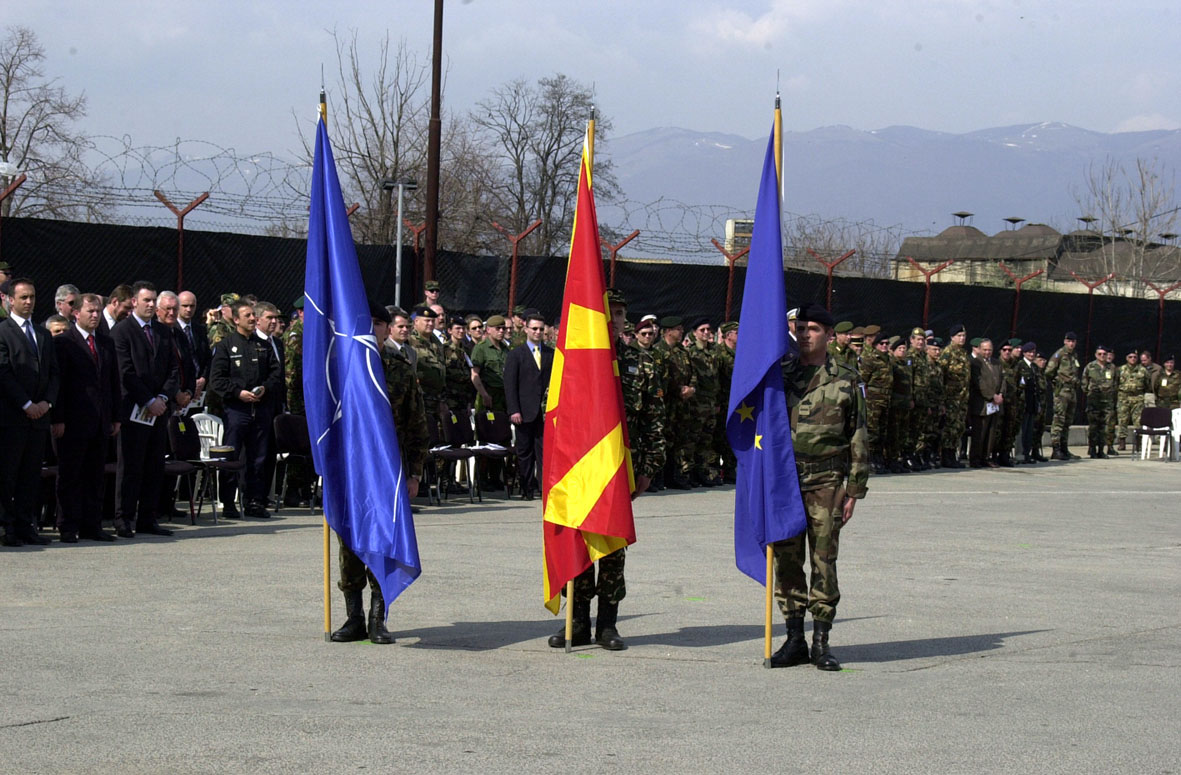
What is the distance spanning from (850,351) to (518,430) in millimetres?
5725

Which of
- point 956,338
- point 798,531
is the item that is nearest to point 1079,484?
point 956,338

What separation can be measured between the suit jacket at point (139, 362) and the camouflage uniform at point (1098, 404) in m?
21.1

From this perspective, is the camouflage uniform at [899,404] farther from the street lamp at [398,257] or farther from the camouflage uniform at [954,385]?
the street lamp at [398,257]

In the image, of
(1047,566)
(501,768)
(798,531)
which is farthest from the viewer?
(1047,566)

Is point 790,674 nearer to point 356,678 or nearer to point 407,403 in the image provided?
point 356,678

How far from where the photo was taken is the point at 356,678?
23.5 ft

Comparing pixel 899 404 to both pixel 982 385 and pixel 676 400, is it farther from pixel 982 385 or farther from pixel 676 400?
pixel 676 400

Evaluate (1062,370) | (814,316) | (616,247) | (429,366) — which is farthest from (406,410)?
(1062,370)

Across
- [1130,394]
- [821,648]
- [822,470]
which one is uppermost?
[822,470]

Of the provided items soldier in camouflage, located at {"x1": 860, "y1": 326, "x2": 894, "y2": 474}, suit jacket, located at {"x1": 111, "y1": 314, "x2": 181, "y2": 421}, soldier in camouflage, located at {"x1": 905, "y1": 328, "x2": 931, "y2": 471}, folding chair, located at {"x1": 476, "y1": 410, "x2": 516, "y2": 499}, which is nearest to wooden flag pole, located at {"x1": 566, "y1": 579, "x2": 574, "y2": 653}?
suit jacket, located at {"x1": 111, "y1": 314, "x2": 181, "y2": 421}

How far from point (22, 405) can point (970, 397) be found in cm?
1667

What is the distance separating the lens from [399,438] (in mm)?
8781

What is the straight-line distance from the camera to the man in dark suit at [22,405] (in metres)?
11.7

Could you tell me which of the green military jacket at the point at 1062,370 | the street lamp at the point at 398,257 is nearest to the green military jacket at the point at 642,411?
the street lamp at the point at 398,257
